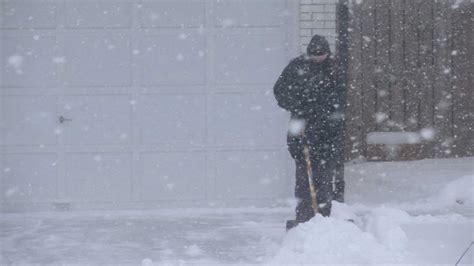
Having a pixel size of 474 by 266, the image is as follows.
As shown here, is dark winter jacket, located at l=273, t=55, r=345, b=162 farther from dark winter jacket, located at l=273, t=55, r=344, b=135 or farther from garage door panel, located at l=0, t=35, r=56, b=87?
garage door panel, located at l=0, t=35, r=56, b=87

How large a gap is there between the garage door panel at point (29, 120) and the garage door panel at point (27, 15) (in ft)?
2.59

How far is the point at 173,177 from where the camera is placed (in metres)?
8.76

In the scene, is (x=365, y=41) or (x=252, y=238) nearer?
(x=252, y=238)

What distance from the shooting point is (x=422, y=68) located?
1286 centimetres

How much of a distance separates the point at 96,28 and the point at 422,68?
20.1ft

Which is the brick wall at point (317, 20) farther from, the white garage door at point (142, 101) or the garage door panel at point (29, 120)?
the garage door panel at point (29, 120)

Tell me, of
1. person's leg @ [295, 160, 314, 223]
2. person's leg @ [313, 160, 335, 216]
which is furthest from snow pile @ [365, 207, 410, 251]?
person's leg @ [295, 160, 314, 223]

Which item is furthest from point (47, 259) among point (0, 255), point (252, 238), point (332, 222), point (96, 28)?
point (96, 28)

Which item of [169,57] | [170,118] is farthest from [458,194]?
[169,57]

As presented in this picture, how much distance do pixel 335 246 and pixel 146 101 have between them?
334 centimetres

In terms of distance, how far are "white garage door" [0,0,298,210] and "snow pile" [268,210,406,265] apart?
7.23 ft

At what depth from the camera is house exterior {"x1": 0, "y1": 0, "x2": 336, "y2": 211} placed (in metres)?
8.66

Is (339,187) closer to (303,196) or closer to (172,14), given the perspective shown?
(303,196)

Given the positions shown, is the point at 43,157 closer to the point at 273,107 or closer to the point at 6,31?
the point at 6,31
